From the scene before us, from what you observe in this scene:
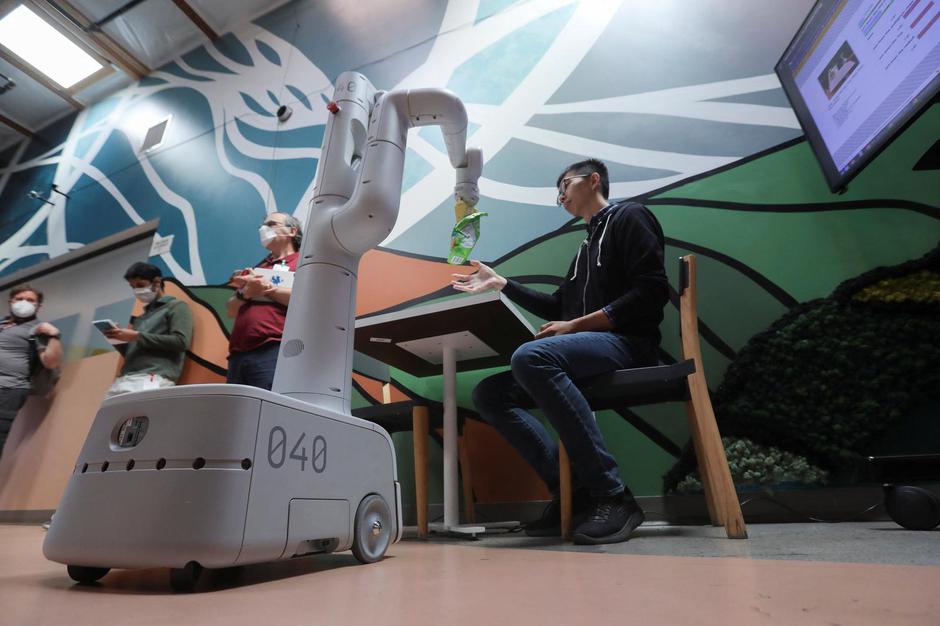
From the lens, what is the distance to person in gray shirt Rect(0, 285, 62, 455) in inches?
120

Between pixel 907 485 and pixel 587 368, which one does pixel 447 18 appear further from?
pixel 907 485

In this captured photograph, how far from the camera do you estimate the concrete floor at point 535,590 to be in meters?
0.47

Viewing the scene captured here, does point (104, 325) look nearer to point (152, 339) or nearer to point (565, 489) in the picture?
point (152, 339)

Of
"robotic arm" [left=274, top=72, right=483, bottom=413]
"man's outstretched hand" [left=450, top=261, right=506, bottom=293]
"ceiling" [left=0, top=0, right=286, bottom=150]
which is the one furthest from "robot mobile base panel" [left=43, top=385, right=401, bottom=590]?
"ceiling" [left=0, top=0, right=286, bottom=150]

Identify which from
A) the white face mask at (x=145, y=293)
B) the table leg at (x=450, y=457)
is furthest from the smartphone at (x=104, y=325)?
the table leg at (x=450, y=457)

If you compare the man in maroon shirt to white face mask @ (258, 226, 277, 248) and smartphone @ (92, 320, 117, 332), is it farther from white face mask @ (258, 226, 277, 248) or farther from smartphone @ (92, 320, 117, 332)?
smartphone @ (92, 320, 117, 332)

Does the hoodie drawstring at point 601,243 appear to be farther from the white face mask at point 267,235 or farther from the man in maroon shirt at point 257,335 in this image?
the white face mask at point 267,235

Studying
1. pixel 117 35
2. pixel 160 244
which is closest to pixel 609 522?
pixel 160 244

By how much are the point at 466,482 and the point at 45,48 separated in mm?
5045

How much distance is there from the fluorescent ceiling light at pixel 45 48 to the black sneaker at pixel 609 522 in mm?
5249

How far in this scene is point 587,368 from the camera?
1.27 metres

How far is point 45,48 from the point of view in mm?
4152

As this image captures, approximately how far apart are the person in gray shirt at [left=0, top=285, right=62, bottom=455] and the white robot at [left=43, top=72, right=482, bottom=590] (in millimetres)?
3233

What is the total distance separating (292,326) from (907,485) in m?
1.46
